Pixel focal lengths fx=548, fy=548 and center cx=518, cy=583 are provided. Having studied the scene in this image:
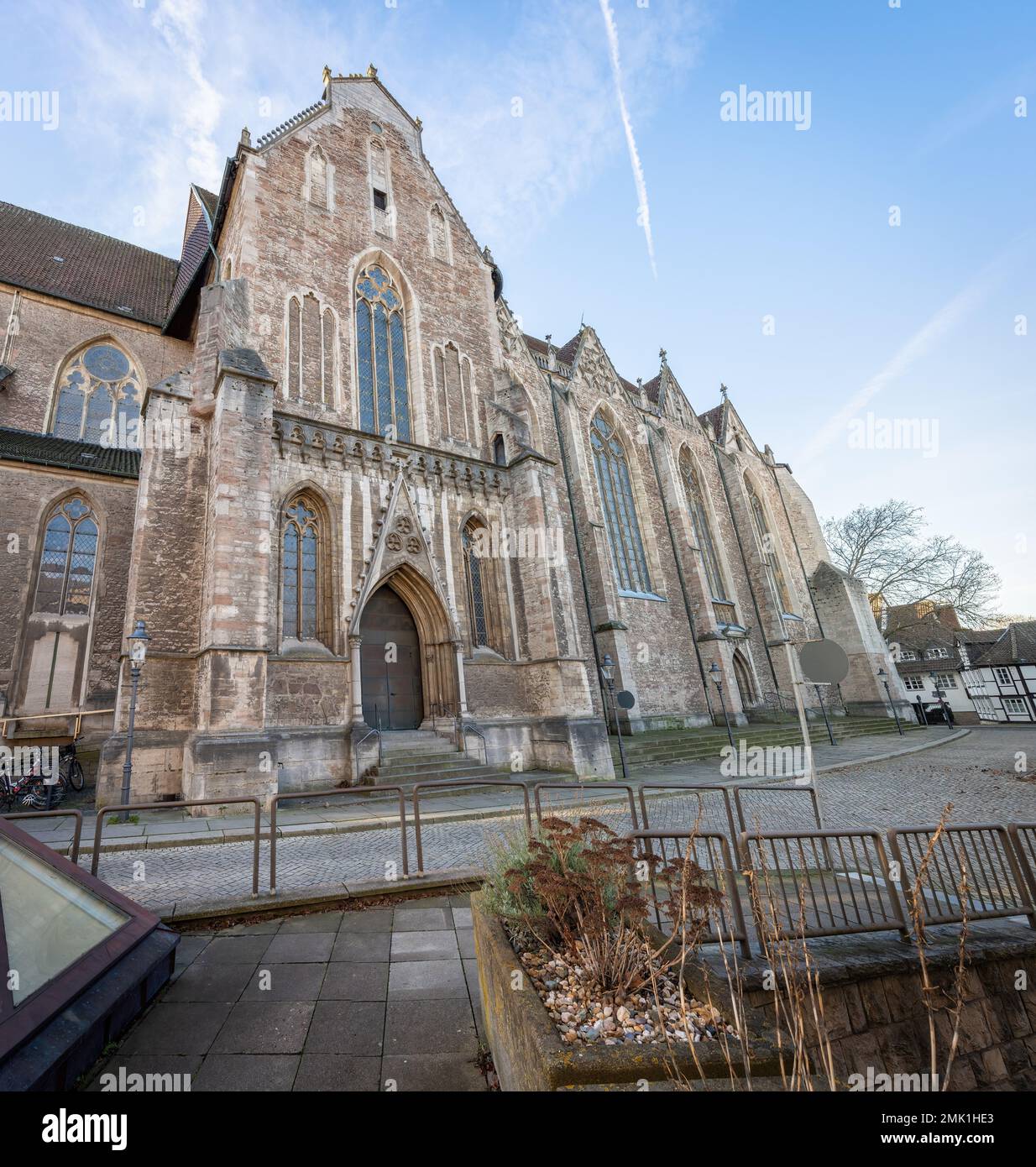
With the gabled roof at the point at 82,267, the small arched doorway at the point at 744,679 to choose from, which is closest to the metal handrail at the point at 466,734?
the small arched doorway at the point at 744,679

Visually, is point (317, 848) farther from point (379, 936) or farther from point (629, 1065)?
point (629, 1065)

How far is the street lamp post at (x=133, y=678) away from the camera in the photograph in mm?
9695

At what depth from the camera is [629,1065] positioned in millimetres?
1895

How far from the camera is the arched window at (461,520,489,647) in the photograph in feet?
47.4

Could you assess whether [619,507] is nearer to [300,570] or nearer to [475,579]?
[475,579]

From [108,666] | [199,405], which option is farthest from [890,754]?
[108,666]

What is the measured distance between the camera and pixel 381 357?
1579cm

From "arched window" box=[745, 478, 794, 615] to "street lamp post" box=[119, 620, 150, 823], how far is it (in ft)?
89.0

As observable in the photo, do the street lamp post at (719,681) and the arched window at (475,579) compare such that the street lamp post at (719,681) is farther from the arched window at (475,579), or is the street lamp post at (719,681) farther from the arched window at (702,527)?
the arched window at (475,579)

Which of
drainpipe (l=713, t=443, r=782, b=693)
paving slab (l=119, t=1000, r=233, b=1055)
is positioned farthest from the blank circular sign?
drainpipe (l=713, t=443, r=782, b=693)

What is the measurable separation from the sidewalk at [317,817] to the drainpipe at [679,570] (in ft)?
26.5

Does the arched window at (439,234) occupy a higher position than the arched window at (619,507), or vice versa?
the arched window at (439,234)

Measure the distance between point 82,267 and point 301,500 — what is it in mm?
15521
